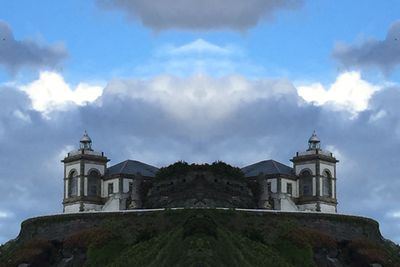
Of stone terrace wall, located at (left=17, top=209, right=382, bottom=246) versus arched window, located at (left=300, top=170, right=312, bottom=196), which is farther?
arched window, located at (left=300, top=170, right=312, bottom=196)

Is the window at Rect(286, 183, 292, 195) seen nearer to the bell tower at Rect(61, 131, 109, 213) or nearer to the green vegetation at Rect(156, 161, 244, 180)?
the green vegetation at Rect(156, 161, 244, 180)

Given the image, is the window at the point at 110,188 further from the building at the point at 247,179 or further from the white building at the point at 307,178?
the white building at the point at 307,178

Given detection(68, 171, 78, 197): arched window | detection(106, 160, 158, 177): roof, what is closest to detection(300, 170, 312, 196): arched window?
detection(106, 160, 158, 177): roof

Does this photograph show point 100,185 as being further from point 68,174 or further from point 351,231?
point 351,231

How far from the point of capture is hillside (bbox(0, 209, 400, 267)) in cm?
7831

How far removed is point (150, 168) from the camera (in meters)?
126

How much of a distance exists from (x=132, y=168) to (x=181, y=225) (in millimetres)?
51475

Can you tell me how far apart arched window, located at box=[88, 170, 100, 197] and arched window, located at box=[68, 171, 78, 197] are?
182 cm

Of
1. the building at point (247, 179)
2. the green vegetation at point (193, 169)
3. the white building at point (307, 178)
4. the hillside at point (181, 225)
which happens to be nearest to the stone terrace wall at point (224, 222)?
the hillside at point (181, 225)

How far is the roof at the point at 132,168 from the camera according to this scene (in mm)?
122688

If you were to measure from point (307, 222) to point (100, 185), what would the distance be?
45671 millimetres

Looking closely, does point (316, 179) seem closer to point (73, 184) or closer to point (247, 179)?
point (247, 179)

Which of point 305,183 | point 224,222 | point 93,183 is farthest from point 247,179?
point 224,222

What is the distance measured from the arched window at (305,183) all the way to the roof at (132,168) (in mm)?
20009
